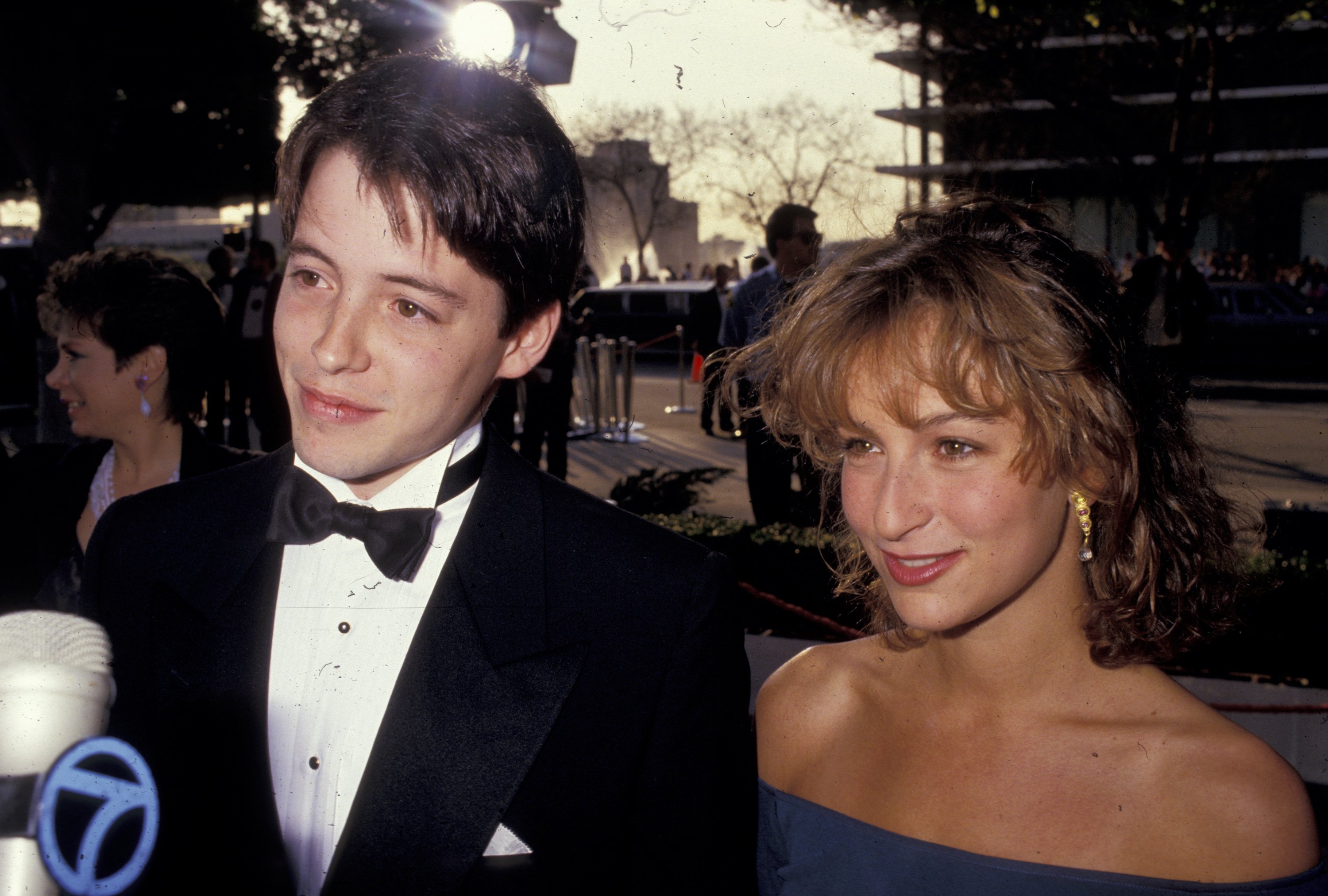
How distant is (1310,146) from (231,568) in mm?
36674

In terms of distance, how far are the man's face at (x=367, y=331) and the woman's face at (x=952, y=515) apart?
703mm

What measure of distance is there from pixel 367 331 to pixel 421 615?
43 cm

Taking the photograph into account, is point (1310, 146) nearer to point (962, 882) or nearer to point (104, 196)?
point (104, 196)

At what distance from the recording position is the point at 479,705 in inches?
62.9

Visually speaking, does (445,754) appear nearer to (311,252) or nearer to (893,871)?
(311,252)

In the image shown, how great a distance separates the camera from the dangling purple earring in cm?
340

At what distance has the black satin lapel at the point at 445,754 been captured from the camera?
4.96ft

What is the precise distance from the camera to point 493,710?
63.1 inches

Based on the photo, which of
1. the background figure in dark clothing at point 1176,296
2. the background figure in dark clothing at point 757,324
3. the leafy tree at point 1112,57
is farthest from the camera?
the leafy tree at point 1112,57

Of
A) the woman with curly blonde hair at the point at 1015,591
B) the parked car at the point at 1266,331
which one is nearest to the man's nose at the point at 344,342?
the woman with curly blonde hair at the point at 1015,591

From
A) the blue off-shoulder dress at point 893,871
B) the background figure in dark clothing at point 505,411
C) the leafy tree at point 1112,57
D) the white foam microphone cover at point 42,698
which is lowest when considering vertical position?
the blue off-shoulder dress at point 893,871

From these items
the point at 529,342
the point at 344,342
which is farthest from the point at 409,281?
the point at 529,342

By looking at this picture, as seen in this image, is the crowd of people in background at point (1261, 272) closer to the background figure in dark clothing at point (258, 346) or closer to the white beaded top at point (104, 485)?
the background figure in dark clothing at point (258, 346)

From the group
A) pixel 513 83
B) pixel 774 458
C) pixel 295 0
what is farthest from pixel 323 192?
pixel 295 0
